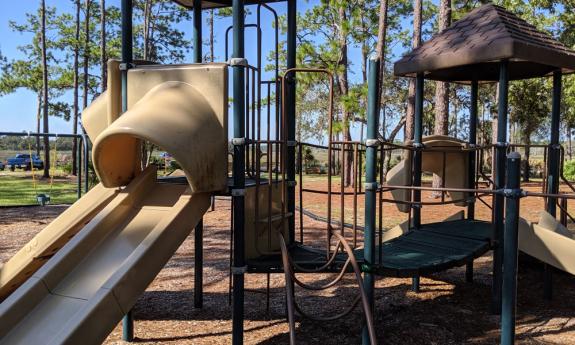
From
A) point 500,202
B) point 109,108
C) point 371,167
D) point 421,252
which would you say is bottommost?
point 421,252

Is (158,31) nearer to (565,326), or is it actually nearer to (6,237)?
(6,237)

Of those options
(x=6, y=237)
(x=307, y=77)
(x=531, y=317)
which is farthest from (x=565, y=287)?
(x=307, y=77)

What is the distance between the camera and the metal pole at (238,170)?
3566 mm

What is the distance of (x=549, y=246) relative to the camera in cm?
471

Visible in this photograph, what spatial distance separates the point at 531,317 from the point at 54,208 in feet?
38.0

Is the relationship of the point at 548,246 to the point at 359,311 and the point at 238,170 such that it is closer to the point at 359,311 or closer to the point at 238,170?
the point at 359,311

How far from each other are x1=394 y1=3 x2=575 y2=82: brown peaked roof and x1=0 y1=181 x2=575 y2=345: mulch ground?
2437 millimetres

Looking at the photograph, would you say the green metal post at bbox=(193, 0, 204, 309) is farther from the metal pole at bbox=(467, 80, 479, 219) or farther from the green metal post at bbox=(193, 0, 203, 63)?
the metal pole at bbox=(467, 80, 479, 219)

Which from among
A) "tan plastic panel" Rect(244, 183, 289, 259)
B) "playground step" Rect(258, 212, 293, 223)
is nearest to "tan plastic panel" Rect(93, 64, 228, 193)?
"tan plastic panel" Rect(244, 183, 289, 259)

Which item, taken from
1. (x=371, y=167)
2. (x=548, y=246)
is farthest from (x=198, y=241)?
(x=548, y=246)

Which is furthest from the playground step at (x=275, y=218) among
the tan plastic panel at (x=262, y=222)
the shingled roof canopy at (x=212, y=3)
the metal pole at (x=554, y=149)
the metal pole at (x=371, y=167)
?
the metal pole at (x=554, y=149)

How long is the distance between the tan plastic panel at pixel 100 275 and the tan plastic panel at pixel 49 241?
0.32m

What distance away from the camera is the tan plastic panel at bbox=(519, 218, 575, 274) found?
462cm

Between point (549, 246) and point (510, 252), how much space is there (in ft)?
5.79
